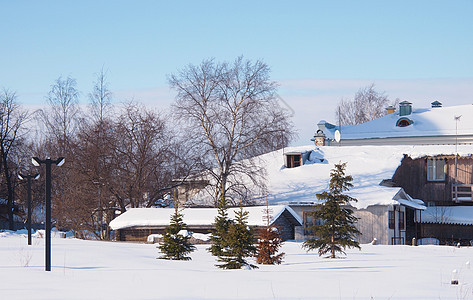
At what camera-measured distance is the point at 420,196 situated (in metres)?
47.5

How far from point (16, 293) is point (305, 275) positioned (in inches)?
305

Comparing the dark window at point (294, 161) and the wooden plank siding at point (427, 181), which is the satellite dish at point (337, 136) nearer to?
the dark window at point (294, 161)

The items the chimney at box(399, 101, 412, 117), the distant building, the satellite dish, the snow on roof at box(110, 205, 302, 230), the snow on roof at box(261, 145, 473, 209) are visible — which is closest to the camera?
the snow on roof at box(110, 205, 302, 230)

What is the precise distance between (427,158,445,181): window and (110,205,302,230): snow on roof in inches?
515

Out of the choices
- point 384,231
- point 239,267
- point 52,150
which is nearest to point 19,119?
point 52,150

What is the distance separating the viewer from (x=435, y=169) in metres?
47.7

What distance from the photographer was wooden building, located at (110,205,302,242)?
37.8 metres

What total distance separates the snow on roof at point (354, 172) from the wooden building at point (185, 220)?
3798mm

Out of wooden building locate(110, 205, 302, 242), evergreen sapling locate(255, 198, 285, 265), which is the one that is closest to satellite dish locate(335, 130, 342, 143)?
wooden building locate(110, 205, 302, 242)

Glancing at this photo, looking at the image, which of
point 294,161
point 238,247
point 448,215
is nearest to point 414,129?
point 294,161

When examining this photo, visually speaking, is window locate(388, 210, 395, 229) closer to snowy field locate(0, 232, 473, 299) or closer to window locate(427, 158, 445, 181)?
window locate(427, 158, 445, 181)

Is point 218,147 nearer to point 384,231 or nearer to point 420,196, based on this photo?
point 384,231

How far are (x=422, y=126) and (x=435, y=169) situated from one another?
12970mm

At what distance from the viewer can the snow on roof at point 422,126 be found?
191 feet
